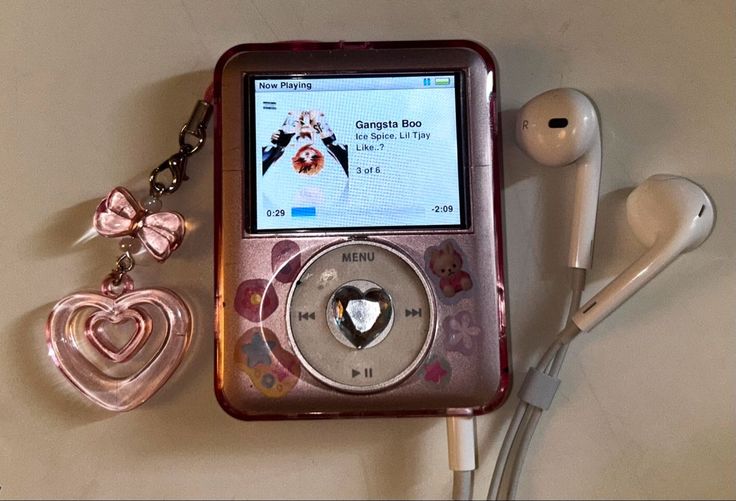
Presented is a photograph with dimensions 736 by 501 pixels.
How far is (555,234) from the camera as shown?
540mm

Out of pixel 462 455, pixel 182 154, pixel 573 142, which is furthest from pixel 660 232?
pixel 182 154

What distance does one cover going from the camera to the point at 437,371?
0.50 metres

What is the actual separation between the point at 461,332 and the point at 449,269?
0.14ft

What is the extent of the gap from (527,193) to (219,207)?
0.22 m

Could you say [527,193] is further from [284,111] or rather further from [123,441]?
[123,441]

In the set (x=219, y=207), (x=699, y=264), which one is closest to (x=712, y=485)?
(x=699, y=264)

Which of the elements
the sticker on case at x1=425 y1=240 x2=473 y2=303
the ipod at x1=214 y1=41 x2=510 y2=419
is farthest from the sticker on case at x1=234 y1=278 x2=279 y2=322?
the sticker on case at x1=425 y1=240 x2=473 y2=303

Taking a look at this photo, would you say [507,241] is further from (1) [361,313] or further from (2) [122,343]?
(2) [122,343]

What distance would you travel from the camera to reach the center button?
50cm

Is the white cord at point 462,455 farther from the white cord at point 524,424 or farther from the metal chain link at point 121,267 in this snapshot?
the metal chain link at point 121,267

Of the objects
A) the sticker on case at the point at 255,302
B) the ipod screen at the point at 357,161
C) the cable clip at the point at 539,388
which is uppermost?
the ipod screen at the point at 357,161

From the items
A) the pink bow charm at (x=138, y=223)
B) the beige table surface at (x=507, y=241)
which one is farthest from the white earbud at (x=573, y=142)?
the pink bow charm at (x=138, y=223)

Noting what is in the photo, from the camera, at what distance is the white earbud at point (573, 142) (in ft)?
1.65

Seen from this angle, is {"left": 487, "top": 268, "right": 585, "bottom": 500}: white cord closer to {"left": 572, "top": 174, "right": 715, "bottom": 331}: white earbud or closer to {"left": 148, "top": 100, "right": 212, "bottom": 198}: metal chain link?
{"left": 572, "top": 174, "right": 715, "bottom": 331}: white earbud
